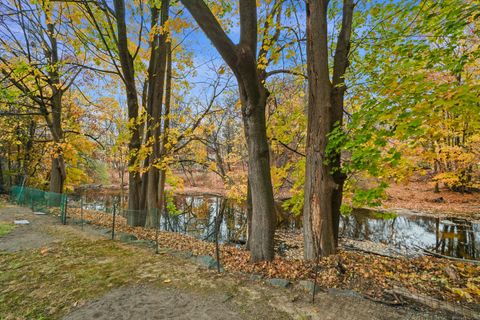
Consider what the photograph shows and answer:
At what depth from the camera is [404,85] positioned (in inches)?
127

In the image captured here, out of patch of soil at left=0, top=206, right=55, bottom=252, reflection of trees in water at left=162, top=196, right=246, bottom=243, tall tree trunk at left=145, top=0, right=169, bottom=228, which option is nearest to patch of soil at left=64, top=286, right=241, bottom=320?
reflection of trees in water at left=162, top=196, right=246, bottom=243

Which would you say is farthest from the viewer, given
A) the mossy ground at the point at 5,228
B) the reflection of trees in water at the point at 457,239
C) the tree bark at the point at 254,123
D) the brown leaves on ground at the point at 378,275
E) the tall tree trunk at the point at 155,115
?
the reflection of trees in water at the point at 457,239

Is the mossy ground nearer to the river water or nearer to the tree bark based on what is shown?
the river water

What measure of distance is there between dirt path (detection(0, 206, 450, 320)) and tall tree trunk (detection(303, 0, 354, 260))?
3.90 ft

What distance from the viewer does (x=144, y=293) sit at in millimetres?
3102

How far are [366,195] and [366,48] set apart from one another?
Answer: 304 cm

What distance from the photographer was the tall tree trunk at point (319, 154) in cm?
413

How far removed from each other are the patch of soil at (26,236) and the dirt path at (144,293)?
16.6 inches

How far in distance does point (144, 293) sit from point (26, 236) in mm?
4858

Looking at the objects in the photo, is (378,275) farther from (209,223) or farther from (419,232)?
(419,232)

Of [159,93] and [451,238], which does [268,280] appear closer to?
[159,93]

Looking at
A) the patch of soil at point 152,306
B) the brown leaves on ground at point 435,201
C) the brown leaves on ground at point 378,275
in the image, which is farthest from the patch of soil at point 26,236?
the brown leaves on ground at point 435,201

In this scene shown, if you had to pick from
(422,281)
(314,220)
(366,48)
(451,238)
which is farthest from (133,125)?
(451,238)

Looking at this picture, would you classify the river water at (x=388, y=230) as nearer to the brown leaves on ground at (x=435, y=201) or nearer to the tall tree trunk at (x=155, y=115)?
the tall tree trunk at (x=155, y=115)
